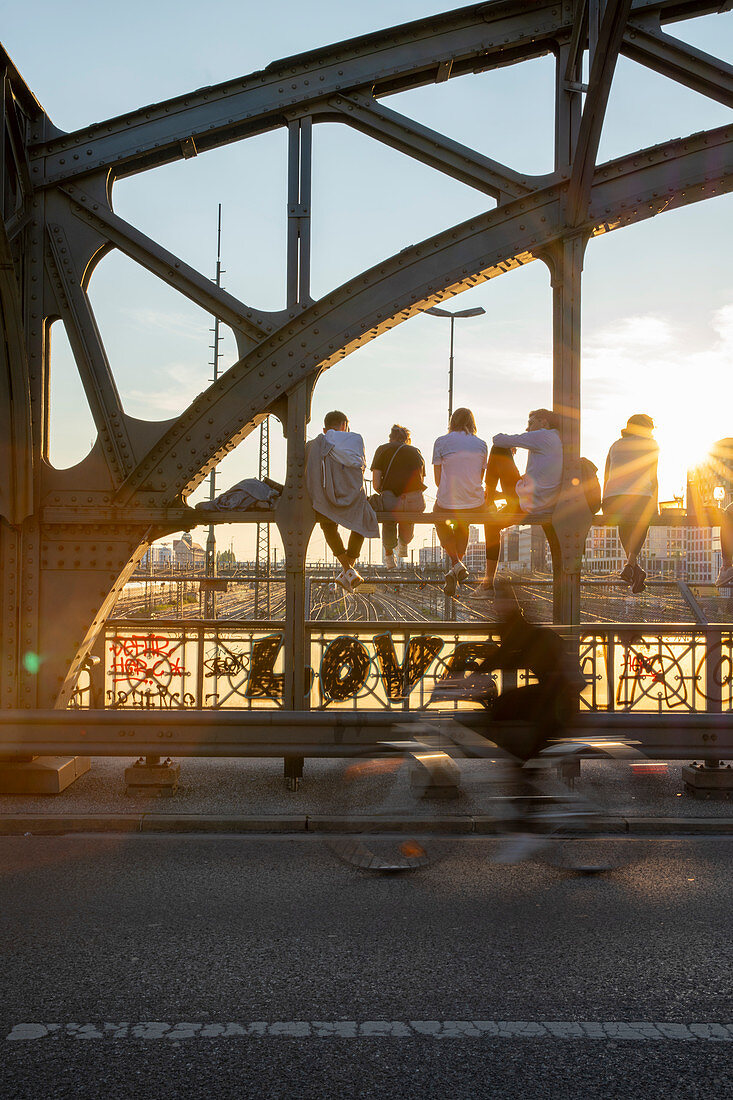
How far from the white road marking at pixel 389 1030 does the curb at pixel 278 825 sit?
326 centimetres

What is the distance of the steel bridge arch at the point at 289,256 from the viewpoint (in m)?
8.41

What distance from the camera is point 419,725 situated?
6.34 m

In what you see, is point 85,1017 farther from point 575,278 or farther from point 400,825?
point 575,278

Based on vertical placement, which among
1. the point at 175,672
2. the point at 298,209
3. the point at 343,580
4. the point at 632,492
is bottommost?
the point at 175,672

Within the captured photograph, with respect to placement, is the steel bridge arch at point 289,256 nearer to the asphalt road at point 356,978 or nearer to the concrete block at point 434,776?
the concrete block at point 434,776

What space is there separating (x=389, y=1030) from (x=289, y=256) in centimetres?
700

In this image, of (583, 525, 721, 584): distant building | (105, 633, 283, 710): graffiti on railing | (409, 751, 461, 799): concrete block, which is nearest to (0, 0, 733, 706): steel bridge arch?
(105, 633, 283, 710): graffiti on railing

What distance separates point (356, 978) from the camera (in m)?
4.24

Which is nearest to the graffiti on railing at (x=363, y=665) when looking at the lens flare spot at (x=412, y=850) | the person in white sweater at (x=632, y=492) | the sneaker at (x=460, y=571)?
the sneaker at (x=460, y=571)

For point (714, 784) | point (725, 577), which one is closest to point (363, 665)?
point (714, 784)

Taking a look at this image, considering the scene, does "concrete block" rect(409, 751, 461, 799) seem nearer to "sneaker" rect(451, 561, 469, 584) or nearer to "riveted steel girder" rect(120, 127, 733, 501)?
"sneaker" rect(451, 561, 469, 584)

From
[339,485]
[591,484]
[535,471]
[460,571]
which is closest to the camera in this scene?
[339,485]

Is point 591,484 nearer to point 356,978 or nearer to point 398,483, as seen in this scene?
point 398,483

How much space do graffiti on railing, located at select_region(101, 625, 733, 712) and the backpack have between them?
4.57 ft
